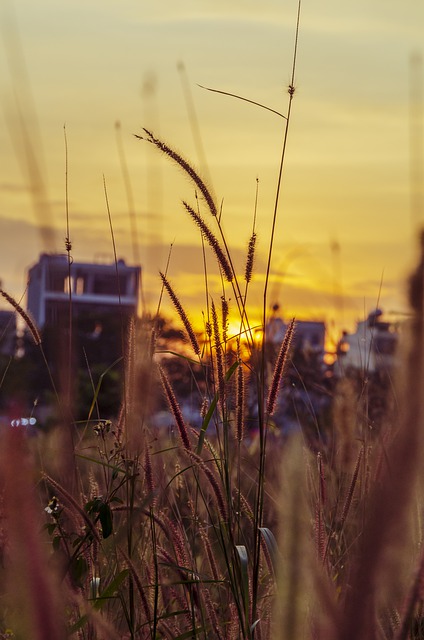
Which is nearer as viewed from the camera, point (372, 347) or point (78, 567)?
point (78, 567)

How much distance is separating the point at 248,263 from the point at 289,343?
319 millimetres

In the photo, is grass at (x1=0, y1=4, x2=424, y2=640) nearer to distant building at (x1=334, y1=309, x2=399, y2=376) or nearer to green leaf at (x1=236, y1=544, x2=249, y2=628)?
green leaf at (x1=236, y1=544, x2=249, y2=628)

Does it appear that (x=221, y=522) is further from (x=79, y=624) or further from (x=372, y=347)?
(x=372, y=347)

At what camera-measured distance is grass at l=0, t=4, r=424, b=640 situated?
1.92 feet

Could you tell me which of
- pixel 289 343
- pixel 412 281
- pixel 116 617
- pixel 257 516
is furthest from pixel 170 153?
pixel 412 281

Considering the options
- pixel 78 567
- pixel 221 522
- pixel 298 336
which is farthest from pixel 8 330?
pixel 298 336

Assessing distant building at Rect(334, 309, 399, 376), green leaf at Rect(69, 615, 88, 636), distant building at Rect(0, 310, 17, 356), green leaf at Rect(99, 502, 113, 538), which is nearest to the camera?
green leaf at Rect(69, 615, 88, 636)

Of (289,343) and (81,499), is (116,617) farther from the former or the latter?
(289,343)

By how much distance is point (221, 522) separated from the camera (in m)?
1.96

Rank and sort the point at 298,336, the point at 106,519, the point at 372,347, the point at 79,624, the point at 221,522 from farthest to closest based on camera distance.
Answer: the point at 298,336 < the point at 372,347 < the point at 106,519 < the point at 221,522 < the point at 79,624

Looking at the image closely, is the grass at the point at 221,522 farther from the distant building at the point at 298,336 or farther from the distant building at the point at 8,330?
the distant building at the point at 8,330

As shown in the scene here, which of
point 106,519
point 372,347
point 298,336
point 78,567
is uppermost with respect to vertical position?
point 298,336

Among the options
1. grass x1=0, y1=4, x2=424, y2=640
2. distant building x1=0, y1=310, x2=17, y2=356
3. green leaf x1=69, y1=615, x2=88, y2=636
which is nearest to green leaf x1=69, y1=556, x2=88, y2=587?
grass x1=0, y1=4, x2=424, y2=640

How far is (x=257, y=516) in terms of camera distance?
6.02ft
